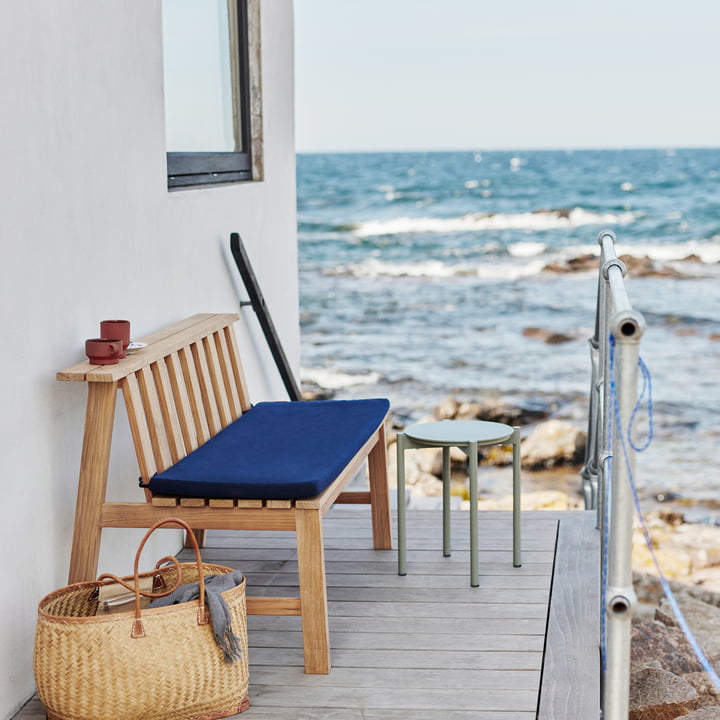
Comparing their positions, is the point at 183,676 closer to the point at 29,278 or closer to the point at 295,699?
the point at 295,699

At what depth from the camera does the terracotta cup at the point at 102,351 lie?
2.25 meters

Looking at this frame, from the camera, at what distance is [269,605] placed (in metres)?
2.27

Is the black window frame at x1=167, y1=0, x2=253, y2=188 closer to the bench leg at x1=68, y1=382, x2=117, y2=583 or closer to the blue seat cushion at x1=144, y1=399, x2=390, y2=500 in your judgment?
the blue seat cushion at x1=144, y1=399, x2=390, y2=500

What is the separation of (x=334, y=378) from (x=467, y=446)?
812 cm

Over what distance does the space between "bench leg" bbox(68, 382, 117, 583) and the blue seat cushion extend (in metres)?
0.12

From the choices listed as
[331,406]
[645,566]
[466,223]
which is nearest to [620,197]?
[466,223]

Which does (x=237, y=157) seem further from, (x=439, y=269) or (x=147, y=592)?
(x=439, y=269)

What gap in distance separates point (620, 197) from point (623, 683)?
2243cm

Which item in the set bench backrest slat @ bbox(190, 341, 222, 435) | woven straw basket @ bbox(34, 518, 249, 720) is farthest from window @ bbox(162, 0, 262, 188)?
woven straw basket @ bbox(34, 518, 249, 720)

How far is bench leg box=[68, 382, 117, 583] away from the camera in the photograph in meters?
2.23

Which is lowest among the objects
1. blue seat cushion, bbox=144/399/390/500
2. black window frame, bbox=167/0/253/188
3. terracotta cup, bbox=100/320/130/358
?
blue seat cushion, bbox=144/399/390/500

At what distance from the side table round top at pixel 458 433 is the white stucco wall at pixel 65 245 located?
2.52ft

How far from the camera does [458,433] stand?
2.81m

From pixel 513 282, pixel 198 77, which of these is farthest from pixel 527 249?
pixel 198 77
